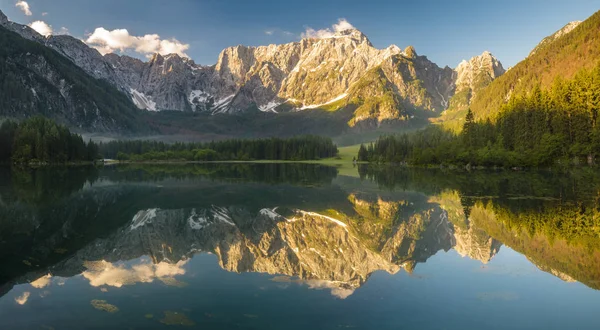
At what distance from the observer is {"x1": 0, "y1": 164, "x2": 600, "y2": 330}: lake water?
41.6ft

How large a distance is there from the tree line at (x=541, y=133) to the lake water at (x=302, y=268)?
8382cm

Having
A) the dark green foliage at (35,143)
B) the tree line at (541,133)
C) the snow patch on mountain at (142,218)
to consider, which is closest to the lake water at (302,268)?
the snow patch on mountain at (142,218)

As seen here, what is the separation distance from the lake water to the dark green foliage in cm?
15549

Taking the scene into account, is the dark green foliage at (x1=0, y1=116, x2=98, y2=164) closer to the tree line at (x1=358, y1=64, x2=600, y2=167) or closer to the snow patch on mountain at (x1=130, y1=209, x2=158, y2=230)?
the snow patch on mountain at (x1=130, y1=209, x2=158, y2=230)

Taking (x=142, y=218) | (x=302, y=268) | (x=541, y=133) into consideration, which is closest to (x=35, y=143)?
(x=142, y=218)

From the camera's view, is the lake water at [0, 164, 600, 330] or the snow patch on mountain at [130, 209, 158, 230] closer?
the lake water at [0, 164, 600, 330]

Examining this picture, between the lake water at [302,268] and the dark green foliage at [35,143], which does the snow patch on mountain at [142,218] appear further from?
the dark green foliage at [35,143]

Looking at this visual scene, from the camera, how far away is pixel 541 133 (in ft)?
378

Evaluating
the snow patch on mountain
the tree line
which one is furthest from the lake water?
the tree line

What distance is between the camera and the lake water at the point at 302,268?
12.7 meters

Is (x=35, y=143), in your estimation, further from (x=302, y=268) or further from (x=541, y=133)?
(x=541, y=133)

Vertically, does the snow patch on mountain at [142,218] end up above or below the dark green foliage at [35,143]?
below

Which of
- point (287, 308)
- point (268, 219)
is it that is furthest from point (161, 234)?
point (287, 308)

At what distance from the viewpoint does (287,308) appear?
43.8 feet
